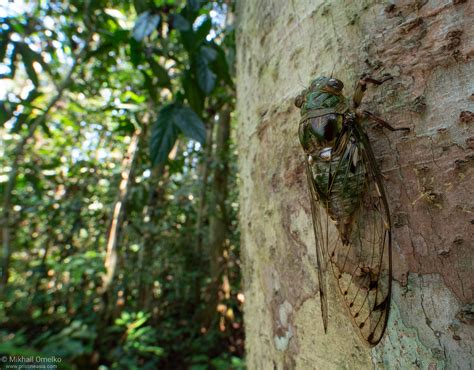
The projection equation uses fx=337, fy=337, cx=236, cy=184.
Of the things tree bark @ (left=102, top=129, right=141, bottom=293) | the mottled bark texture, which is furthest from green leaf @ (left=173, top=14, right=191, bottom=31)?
tree bark @ (left=102, top=129, right=141, bottom=293)

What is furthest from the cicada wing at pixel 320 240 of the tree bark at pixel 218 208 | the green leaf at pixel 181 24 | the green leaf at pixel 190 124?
the tree bark at pixel 218 208

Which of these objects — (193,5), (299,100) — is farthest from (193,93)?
(299,100)

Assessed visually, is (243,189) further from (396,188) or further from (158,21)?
(158,21)

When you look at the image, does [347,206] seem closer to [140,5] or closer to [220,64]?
[220,64]

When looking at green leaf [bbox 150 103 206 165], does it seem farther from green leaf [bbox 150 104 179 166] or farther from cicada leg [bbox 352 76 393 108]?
cicada leg [bbox 352 76 393 108]

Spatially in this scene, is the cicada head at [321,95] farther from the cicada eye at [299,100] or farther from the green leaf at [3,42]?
the green leaf at [3,42]

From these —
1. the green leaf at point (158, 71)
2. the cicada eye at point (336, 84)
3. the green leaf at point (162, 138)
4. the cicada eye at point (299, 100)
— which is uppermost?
the green leaf at point (158, 71)
